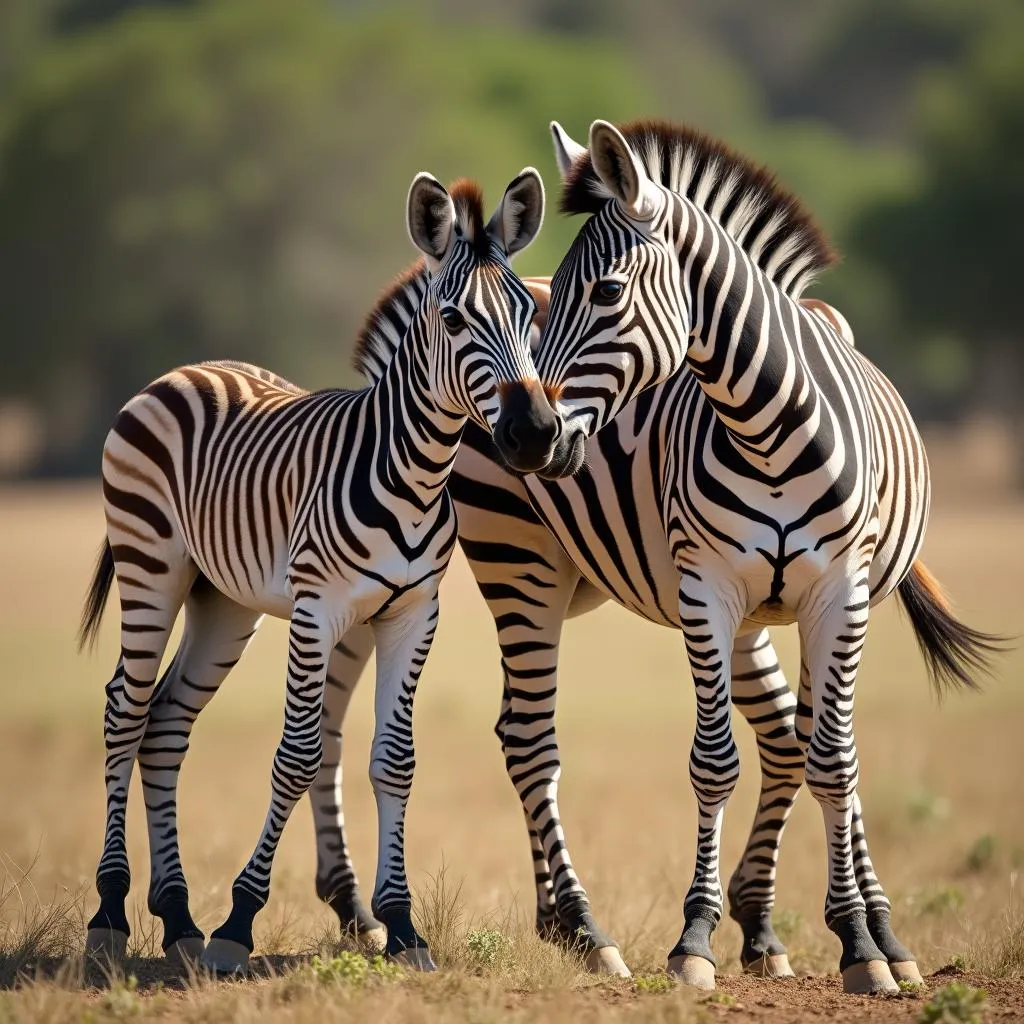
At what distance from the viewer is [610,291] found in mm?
5625

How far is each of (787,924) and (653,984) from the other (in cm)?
238

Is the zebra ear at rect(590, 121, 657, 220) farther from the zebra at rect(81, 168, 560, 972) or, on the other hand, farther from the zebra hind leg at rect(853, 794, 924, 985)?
the zebra hind leg at rect(853, 794, 924, 985)

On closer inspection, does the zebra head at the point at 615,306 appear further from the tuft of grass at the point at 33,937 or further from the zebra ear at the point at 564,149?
the tuft of grass at the point at 33,937

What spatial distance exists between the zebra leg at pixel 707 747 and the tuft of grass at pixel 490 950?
0.64 metres

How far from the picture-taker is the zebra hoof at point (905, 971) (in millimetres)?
5925

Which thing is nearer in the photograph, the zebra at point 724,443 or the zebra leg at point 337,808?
the zebra at point 724,443

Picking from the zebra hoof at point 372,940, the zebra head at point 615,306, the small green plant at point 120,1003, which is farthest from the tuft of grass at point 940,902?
the small green plant at point 120,1003

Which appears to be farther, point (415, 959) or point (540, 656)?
point (540, 656)

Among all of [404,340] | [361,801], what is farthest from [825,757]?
[361,801]

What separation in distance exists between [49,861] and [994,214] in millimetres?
46598

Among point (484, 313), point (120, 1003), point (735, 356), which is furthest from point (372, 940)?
point (735, 356)

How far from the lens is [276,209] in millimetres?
60031

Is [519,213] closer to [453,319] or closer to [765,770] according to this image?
[453,319]

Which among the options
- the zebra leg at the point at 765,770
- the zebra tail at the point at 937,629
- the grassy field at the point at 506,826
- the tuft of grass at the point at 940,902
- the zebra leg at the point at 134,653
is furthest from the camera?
the tuft of grass at the point at 940,902
